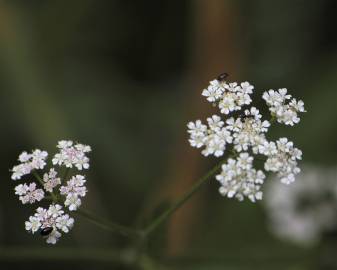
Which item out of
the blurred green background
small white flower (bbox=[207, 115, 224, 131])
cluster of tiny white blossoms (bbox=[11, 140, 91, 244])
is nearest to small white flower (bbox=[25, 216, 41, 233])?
cluster of tiny white blossoms (bbox=[11, 140, 91, 244])

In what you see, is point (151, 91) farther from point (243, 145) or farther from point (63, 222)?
point (63, 222)

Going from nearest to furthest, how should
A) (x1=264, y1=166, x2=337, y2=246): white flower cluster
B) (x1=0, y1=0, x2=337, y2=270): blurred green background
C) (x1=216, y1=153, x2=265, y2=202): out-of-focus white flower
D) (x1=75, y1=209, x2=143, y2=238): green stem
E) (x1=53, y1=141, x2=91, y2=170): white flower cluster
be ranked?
(x1=216, y1=153, x2=265, y2=202): out-of-focus white flower < (x1=53, y1=141, x2=91, y2=170): white flower cluster < (x1=75, y1=209, x2=143, y2=238): green stem < (x1=264, y1=166, x2=337, y2=246): white flower cluster < (x1=0, y1=0, x2=337, y2=270): blurred green background

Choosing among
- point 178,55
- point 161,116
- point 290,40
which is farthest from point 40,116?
point 290,40

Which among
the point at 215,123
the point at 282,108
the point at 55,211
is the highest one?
the point at 282,108

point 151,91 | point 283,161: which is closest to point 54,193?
point 283,161

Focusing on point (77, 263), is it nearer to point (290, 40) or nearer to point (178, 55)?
point (178, 55)

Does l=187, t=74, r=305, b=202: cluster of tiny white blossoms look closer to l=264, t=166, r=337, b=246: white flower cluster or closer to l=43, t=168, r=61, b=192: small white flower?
l=43, t=168, r=61, b=192: small white flower
